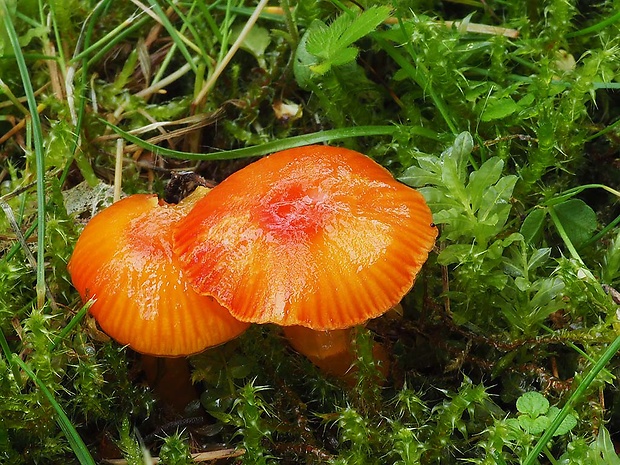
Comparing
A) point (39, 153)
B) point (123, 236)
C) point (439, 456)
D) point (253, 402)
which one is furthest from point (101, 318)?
point (439, 456)

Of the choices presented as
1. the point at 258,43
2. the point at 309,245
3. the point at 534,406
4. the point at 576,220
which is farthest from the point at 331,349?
the point at 258,43

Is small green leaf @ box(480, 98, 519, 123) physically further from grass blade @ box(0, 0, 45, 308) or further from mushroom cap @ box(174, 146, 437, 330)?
grass blade @ box(0, 0, 45, 308)

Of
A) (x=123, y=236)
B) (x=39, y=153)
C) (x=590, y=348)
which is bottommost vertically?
(x=590, y=348)

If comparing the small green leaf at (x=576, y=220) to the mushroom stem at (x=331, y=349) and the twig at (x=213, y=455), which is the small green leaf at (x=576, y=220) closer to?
the mushroom stem at (x=331, y=349)

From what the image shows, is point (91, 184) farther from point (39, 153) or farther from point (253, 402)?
point (253, 402)

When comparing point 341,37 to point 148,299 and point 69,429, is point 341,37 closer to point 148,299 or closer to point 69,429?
point 148,299

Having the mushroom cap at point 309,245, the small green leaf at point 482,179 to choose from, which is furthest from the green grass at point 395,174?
the mushroom cap at point 309,245

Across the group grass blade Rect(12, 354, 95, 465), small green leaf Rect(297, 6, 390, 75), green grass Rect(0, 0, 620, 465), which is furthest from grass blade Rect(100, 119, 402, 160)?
grass blade Rect(12, 354, 95, 465)
